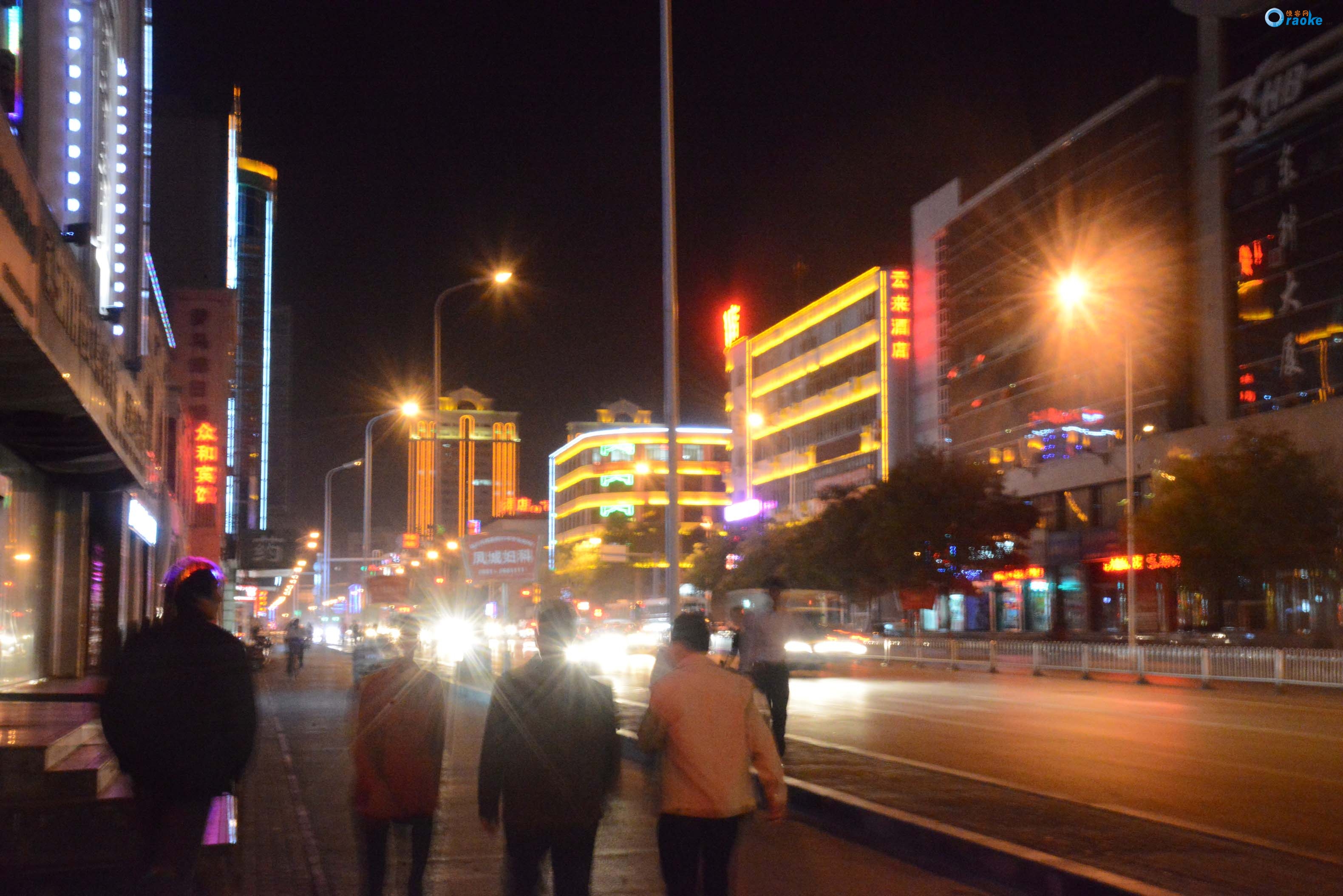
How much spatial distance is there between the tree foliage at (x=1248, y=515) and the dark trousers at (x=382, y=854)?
35.7 m

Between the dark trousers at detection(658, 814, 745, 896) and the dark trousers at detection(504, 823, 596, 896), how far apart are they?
1.25ft

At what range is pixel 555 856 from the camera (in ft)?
18.3

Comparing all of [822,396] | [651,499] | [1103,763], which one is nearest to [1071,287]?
[1103,763]

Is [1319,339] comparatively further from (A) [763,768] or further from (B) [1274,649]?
(A) [763,768]

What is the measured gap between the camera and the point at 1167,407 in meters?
52.7

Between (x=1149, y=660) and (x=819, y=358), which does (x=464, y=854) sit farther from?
(x=819, y=358)

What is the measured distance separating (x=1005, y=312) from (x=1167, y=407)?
13850 millimetres

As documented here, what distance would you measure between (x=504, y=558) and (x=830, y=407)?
214ft

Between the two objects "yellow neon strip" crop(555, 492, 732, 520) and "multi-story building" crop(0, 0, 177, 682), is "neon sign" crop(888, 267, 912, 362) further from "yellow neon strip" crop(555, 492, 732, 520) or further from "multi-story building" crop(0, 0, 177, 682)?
"yellow neon strip" crop(555, 492, 732, 520)

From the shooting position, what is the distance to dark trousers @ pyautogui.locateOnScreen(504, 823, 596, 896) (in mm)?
5539

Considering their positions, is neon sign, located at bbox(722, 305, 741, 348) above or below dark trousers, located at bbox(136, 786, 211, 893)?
above

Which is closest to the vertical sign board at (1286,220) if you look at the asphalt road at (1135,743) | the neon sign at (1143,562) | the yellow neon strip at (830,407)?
the neon sign at (1143,562)

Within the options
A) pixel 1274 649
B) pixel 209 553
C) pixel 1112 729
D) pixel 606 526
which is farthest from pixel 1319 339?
pixel 606 526

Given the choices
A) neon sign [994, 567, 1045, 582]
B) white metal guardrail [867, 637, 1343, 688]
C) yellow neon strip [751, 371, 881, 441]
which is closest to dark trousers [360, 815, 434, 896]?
white metal guardrail [867, 637, 1343, 688]
